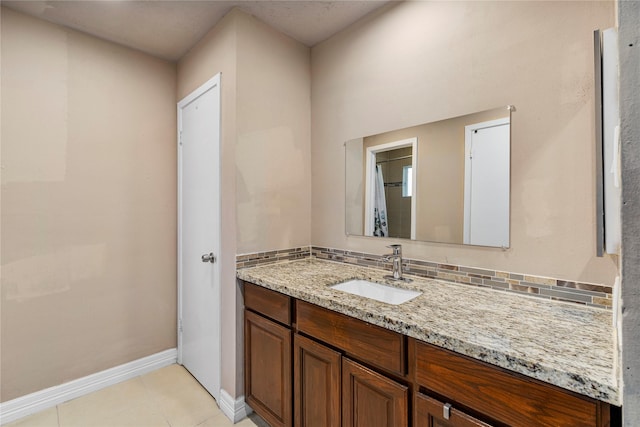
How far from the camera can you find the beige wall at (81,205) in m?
1.85

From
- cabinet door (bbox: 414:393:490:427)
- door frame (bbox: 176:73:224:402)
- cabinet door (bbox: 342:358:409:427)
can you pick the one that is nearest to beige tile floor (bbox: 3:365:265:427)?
door frame (bbox: 176:73:224:402)

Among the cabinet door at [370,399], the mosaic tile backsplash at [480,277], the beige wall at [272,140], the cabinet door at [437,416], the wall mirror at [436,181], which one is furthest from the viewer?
the beige wall at [272,140]

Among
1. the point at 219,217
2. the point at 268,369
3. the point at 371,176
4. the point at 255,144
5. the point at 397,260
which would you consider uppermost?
the point at 255,144

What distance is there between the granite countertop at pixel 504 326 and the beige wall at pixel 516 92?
0.18 metres

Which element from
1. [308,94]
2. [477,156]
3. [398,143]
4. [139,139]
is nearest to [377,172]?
[398,143]

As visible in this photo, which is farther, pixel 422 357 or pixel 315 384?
pixel 315 384

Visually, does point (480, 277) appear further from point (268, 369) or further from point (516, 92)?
point (268, 369)

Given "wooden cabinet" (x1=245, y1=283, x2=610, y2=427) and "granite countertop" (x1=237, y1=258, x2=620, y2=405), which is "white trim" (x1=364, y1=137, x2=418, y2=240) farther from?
"wooden cabinet" (x1=245, y1=283, x2=610, y2=427)

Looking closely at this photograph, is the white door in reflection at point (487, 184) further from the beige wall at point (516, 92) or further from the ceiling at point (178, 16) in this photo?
the ceiling at point (178, 16)

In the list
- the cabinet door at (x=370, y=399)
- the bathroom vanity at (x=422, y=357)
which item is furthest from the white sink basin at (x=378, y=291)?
the cabinet door at (x=370, y=399)

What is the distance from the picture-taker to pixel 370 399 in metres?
1.17

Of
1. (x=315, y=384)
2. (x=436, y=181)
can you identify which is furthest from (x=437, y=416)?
(x=436, y=181)

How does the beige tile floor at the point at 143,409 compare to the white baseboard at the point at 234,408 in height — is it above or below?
below

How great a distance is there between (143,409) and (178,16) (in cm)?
252
